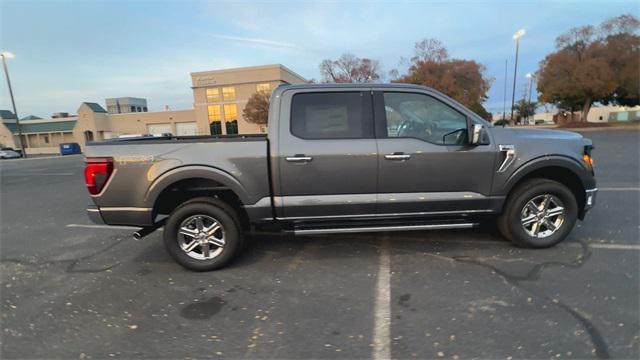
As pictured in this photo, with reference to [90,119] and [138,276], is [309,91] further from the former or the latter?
[90,119]

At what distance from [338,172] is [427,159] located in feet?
3.27

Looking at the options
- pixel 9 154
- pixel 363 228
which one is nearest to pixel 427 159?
pixel 363 228

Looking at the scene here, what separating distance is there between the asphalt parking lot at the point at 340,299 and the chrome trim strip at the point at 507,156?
103 centimetres

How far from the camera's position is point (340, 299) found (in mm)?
3393

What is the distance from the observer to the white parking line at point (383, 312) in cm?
266

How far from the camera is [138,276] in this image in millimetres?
4113

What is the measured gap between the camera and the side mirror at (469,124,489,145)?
3.90 metres

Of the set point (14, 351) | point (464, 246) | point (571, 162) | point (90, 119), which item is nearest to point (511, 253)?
point (464, 246)

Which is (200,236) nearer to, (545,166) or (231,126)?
(545,166)

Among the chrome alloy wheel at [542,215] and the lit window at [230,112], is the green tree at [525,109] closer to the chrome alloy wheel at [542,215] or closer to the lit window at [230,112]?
the lit window at [230,112]

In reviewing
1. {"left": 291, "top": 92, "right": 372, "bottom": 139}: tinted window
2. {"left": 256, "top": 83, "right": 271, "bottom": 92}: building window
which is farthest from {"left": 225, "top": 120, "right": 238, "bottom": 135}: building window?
{"left": 291, "top": 92, "right": 372, "bottom": 139}: tinted window

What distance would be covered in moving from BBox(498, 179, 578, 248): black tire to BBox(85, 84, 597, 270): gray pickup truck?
0.02 metres

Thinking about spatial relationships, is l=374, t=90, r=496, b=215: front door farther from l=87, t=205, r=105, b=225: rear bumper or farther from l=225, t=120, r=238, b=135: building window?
l=225, t=120, r=238, b=135: building window

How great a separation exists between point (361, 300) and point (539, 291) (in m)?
1.65
